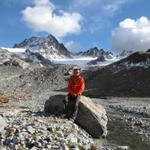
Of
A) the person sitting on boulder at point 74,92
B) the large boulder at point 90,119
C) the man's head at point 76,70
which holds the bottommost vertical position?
the large boulder at point 90,119

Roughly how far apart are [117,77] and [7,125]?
104604 mm

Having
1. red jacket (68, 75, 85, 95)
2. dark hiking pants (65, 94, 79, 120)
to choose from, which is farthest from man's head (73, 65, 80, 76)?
dark hiking pants (65, 94, 79, 120)

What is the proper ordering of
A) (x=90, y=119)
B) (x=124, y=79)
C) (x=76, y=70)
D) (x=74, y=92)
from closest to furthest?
(x=76, y=70), (x=74, y=92), (x=90, y=119), (x=124, y=79)

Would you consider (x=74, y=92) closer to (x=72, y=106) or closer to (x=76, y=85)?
(x=76, y=85)

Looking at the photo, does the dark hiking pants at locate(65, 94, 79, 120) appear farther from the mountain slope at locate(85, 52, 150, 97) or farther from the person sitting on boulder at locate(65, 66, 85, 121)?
the mountain slope at locate(85, 52, 150, 97)

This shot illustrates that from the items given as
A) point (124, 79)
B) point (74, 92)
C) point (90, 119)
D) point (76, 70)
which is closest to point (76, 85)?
point (74, 92)

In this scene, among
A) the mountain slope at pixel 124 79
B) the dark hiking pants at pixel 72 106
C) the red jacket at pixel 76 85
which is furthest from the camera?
the mountain slope at pixel 124 79

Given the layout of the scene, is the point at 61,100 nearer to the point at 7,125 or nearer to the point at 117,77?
the point at 7,125

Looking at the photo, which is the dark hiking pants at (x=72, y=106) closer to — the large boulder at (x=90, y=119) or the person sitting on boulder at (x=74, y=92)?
the person sitting on boulder at (x=74, y=92)

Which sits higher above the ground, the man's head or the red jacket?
the man's head

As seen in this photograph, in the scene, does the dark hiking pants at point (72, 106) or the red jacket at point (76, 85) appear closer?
the red jacket at point (76, 85)

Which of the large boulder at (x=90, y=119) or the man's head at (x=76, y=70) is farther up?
the man's head at (x=76, y=70)

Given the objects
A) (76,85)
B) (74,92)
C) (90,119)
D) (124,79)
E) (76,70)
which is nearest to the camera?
(76,70)

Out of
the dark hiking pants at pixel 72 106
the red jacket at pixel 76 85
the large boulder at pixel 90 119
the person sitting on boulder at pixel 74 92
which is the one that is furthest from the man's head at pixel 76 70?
the large boulder at pixel 90 119
